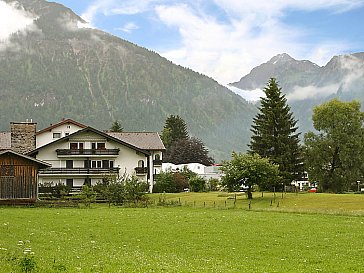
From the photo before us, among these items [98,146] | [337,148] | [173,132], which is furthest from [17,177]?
[173,132]

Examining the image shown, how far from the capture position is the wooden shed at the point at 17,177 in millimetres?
47281

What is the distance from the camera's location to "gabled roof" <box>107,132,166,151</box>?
71.6 m

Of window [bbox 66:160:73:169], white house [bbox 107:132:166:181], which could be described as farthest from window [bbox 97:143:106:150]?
white house [bbox 107:132:166:181]

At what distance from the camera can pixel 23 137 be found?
6438cm

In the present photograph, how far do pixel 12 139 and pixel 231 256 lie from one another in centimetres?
5160

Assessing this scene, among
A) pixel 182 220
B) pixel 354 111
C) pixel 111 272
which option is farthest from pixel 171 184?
pixel 111 272

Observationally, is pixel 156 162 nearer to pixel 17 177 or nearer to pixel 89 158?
pixel 89 158

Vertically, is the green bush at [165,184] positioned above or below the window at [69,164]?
below

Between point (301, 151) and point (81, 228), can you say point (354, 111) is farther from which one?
point (81, 228)

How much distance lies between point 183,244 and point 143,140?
177 ft

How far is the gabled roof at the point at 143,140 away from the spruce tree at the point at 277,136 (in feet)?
42.2

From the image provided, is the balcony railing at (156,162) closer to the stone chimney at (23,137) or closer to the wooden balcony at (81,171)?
the wooden balcony at (81,171)

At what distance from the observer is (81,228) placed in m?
25.2

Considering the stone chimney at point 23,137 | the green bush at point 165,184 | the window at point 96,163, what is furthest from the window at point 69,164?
the green bush at point 165,184
